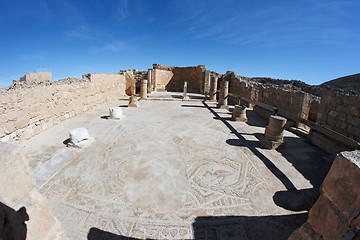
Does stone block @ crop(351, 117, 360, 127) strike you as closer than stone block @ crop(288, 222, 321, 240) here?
No

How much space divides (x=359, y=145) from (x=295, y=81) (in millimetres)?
18443

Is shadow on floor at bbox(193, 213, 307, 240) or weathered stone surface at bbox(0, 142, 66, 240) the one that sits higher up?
weathered stone surface at bbox(0, 142, 66, 240)

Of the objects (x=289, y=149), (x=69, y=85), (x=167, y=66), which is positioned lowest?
(x=289, y=149)

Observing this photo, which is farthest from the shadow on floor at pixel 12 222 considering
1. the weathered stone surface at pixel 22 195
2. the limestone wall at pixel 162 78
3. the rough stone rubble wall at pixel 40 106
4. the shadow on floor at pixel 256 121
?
the limestone wall at pixel 162 78

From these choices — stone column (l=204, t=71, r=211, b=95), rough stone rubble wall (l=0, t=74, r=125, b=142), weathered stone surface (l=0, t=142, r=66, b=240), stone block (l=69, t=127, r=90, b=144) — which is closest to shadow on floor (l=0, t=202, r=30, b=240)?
weathered stone surface (l=0, t=142, r=66, b=240)

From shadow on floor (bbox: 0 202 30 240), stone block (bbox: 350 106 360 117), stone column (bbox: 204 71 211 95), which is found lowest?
shadow on floor (bbox: 0 202 30 240)

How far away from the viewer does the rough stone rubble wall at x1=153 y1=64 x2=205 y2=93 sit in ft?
71.8

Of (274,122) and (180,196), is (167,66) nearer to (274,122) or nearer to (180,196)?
(274,122)

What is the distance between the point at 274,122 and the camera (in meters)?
5.96

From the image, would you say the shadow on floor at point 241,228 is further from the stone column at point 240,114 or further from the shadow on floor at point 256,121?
the stone column at point 240,114

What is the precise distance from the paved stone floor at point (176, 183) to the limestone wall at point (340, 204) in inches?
53.6

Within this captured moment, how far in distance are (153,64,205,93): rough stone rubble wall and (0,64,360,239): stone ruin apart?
219 inches

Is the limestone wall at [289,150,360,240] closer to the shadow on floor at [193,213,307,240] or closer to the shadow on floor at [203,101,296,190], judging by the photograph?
the shadow on floor at [193,213,307,240]

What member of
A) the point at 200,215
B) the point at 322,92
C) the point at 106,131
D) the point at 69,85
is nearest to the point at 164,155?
the point at 200,215
